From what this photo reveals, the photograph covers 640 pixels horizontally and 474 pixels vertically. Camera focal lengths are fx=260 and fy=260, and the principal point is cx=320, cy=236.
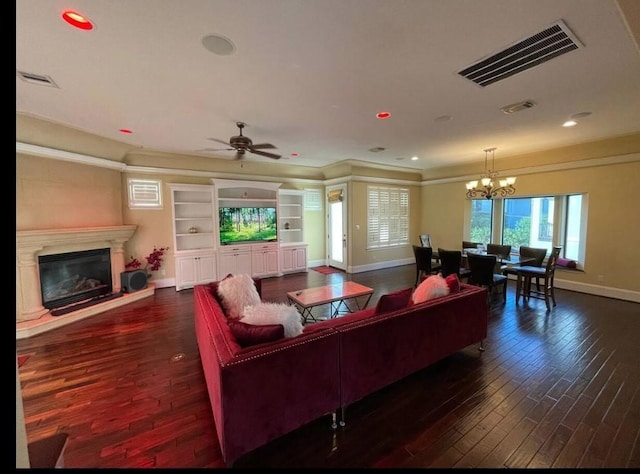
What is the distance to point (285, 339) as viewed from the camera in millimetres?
1878

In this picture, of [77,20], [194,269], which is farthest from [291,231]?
[77,20]

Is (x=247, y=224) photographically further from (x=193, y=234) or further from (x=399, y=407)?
(x=399, y=407)

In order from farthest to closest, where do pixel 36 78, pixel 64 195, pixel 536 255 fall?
pixel 536 255, pixel 64 195, pixel 36 78

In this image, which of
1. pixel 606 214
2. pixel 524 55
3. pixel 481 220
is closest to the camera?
pixel 524 55

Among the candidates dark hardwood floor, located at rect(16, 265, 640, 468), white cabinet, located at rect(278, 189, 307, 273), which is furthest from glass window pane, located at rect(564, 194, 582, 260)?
white cabinet, located at rect(278, 189, 307, 273)

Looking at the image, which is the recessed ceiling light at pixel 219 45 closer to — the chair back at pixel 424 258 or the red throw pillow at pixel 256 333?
the red throw pillow at pixel 256 333

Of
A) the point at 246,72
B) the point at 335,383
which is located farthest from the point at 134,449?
the point at 246,72

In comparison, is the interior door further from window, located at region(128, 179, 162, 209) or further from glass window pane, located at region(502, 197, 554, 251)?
window, located at region(128, 179, 162, 209)

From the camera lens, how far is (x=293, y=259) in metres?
7.24

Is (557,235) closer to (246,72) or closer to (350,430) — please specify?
(350,430)

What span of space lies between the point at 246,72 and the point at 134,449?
10.7ft

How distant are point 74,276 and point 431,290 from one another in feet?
18.7

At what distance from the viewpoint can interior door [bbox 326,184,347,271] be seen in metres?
7.30

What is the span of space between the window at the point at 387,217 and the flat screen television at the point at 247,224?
274 centimetres
